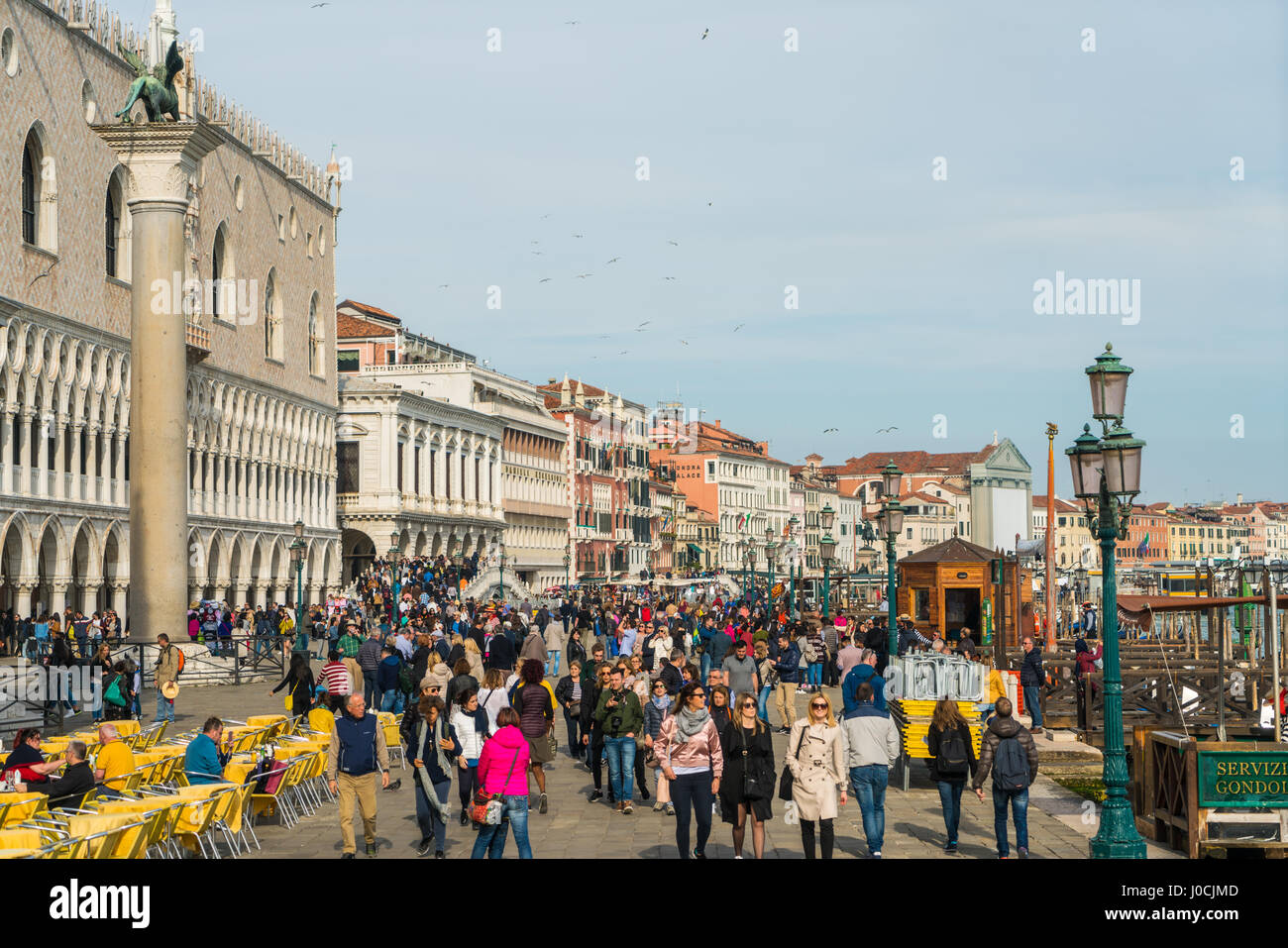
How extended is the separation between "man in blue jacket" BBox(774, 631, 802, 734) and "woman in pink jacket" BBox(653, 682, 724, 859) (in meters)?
5.66

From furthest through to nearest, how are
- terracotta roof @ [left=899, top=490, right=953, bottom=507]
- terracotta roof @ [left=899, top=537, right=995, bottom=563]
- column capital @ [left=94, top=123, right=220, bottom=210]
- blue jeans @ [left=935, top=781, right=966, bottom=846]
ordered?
terracotta roof @ [left=899, top=490, right=953, bottom=507] → terracotta roof @ [left=899, top=537, right=995, bottom=563] → column capital @ [left=94, top=123, right=220, bottom=210] → blue jeans @ [left=935, top=781, right=966, bottom=846]

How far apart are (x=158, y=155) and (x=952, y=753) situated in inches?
767

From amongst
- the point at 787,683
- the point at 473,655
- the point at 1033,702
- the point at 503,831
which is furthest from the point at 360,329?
the point at 503,831

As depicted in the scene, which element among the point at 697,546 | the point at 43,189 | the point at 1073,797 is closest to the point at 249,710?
the point at 1073,797

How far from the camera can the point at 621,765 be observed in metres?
15.4

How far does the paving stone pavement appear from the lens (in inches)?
518

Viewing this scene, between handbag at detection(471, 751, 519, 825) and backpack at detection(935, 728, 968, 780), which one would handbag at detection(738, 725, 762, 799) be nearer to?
backpack at detection(935, 728, 968, 780)

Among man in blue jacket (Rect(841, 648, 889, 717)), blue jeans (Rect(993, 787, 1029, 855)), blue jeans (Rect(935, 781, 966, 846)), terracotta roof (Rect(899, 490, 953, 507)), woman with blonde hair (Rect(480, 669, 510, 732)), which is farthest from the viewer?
terracotta roof (Rect(899, 490, 953, 507))

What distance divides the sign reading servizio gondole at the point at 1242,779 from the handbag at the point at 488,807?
17.1ft

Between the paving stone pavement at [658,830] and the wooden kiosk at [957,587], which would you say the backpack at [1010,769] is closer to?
the paving stone pavement at [658,830]

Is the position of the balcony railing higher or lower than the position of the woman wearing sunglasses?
higher

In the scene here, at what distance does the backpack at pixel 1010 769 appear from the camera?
12312 mm

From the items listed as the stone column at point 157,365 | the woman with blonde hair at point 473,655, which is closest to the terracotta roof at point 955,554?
the stone column at point 157,365

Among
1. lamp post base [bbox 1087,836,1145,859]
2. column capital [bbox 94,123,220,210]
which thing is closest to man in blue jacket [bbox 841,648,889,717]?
lamp post base [bbox 1087,836,1145,859]
